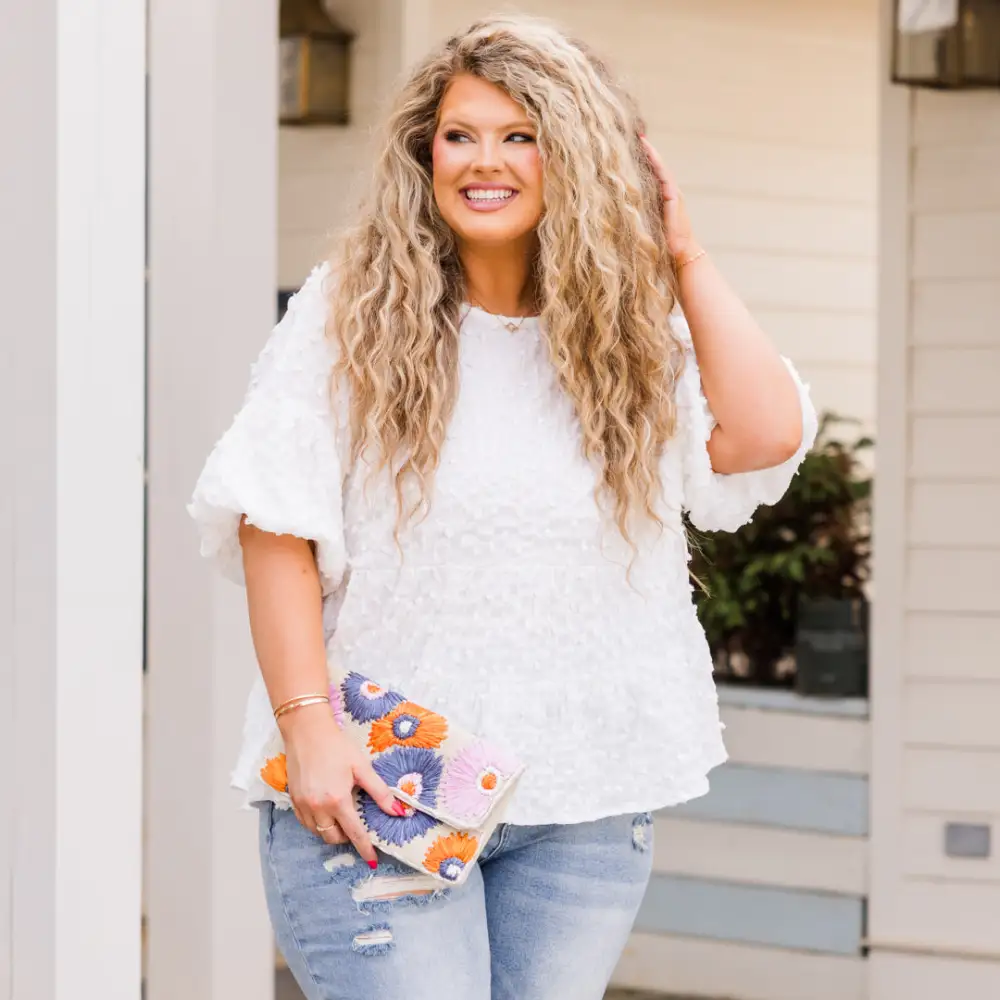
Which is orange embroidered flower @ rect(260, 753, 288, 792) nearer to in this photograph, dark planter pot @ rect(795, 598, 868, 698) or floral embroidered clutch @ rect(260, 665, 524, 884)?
floral embroidered clutch @ rect(260, 665, 524, 884)

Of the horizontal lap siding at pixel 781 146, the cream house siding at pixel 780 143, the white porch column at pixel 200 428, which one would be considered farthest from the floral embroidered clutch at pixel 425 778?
the horizontal lap siding at pixel 781 146

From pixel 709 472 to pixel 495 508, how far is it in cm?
26

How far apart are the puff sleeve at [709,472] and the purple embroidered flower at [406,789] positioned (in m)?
0.41

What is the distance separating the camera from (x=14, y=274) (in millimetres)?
2033

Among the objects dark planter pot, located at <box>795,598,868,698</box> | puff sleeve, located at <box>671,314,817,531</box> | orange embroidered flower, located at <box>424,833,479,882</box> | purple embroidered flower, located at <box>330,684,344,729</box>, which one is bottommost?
dark planter pot, located at <box>795,598,868,698</box>

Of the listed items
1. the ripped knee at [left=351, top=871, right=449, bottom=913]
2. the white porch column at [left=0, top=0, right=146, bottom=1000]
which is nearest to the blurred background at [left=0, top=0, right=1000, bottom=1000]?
the white porch column at [left=0, top=0, right=146, bottom=1000]

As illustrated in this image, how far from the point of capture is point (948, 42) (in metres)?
3.69

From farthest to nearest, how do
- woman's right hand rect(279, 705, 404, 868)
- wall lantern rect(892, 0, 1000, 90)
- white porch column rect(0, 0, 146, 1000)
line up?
1. wall lantern rect(892, 0, 1000, 90)
2. white porch column rect(0, 0, 146, 1000)
3. woman's right hand rect(279, 705, 404, 868)

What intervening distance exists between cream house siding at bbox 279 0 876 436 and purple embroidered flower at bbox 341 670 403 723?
3513mm

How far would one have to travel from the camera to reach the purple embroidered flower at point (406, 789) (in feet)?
4.99

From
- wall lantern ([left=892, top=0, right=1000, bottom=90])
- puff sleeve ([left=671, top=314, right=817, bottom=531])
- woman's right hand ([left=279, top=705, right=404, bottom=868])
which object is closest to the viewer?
woman's right hand ([left=279, top=705, right=404, bottom=868])

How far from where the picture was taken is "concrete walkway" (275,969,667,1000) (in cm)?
411

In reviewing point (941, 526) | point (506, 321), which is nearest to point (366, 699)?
point (506, 321)

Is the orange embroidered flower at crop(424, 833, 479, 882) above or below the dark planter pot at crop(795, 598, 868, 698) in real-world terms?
above
